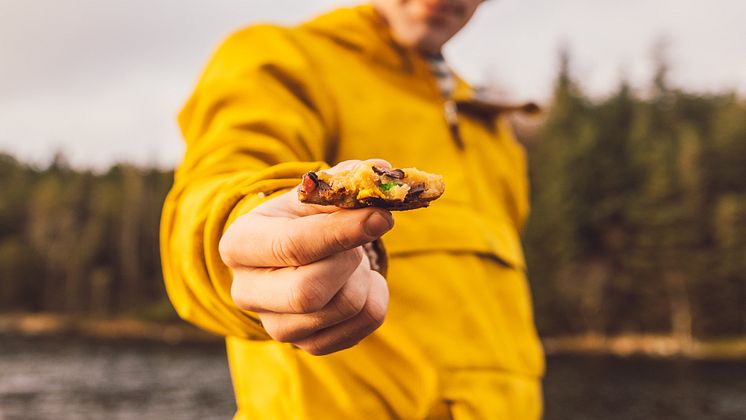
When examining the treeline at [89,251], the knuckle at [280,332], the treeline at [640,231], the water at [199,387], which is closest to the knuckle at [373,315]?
the knuckle at [280,332]

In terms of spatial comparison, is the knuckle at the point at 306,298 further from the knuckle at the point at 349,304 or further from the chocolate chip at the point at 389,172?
the chocolate chip at the point at 389,172

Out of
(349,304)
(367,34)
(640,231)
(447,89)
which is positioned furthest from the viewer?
(640,231)

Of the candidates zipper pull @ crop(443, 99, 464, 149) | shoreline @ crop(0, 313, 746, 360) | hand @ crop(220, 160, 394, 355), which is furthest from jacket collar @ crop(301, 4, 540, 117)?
shoreline @ crop(0, 313, 746, 360)

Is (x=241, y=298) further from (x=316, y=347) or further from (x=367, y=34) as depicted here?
(x=367, y=34)

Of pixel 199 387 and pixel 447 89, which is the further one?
pixel 199 387

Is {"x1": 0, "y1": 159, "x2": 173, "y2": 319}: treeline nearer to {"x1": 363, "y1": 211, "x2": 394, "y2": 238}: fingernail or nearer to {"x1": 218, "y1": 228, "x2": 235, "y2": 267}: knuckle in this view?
{"x1": 218, "y1": 228, "x2": 235, "y2": 267}: knuckle

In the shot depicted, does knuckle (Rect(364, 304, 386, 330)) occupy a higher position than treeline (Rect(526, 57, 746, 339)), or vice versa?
knuckle (Rect(364, 304, 386, 330))

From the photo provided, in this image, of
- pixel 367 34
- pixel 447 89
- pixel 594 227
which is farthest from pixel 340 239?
pixel 594 227
